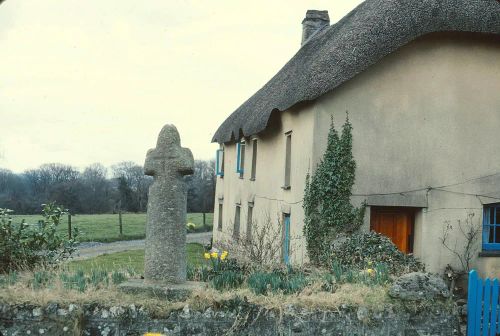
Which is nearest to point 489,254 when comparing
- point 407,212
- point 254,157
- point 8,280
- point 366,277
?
point 407,212

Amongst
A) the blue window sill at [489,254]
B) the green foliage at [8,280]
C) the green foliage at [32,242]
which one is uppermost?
the green foliage at [32,242]

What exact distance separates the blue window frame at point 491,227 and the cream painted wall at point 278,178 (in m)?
4.22

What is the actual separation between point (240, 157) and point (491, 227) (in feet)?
30.7

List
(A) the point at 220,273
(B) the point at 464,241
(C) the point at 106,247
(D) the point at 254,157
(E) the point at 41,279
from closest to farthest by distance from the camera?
1. (E) the point at 41,279
2. (A) the point at 220,273
3. (B) the point at 464,241
4. (D) the point at 254,157
5. (C) the point at 106,247

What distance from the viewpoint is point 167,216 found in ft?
24.0

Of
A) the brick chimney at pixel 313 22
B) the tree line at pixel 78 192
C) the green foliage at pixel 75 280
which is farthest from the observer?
the tree line at pixel 78 192

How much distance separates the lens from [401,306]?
736 cm

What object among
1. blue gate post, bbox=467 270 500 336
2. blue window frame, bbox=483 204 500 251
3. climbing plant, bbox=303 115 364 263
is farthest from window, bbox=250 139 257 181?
blue gate post, bbox=467 270 500 336

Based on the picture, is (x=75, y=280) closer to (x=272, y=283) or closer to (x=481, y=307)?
(x=272, y=283)

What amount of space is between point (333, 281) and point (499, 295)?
9.32 feet

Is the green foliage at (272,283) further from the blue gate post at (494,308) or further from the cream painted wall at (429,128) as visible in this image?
the cream painted wall at (429,128)

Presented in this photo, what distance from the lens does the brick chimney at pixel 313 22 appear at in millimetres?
22188

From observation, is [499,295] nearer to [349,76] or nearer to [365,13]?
[349,76]

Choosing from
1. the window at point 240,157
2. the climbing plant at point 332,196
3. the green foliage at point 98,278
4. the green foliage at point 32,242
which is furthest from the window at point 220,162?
the green foliage at point 98,278
